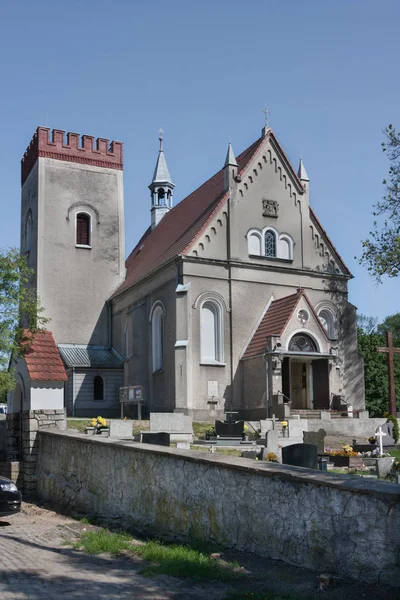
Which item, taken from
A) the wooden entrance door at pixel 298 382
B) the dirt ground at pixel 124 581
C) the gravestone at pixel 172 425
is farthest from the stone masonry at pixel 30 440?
the wooden entrance door at pixel 298 382

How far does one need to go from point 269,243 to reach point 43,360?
732 inches

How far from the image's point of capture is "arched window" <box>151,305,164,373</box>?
33.2 meters

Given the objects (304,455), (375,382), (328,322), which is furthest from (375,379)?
(304,455)

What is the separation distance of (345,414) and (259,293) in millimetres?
6890

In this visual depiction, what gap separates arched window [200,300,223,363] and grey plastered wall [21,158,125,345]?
891cm

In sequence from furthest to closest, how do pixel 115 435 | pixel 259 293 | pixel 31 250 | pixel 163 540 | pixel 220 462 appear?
pixel 31 250
pixel 259 293
pixel 115 435
pixel 163 540
pixel 220 462

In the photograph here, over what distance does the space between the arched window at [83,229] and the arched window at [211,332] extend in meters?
10.4

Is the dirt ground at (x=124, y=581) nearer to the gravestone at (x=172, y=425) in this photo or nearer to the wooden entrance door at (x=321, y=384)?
the gravestone at (x=172, y=425)

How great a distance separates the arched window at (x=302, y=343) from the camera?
100ft

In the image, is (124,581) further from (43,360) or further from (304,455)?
(43,360)

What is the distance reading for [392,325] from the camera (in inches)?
2995

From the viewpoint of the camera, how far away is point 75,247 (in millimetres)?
Answer: 37969

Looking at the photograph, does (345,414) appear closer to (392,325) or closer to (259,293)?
(259,293)

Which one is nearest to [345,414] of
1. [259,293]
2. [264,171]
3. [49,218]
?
[259,293]
